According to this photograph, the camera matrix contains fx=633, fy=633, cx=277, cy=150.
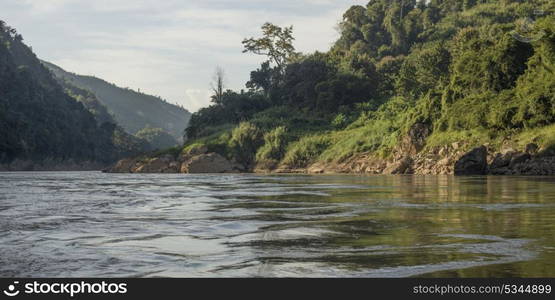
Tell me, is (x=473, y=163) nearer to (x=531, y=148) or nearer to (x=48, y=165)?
(x=531, y=148)

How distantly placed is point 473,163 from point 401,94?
3798cm

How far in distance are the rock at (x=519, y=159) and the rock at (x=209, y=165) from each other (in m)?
46.4

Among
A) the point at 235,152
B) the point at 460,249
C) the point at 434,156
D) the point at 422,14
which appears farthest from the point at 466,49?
the point at 422,14

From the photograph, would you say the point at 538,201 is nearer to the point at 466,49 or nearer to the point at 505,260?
the point at 505,260

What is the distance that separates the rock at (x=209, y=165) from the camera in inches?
3578

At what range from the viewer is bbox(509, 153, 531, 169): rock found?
173 feet

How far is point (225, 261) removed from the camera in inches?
342

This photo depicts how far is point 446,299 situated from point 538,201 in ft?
47.5

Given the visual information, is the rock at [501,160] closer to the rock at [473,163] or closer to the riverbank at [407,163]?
the riverbank at [407,163]

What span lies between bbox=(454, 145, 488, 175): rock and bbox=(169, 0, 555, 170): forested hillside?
3.58 metres

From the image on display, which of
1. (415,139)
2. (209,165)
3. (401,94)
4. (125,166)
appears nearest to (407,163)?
(415,139)

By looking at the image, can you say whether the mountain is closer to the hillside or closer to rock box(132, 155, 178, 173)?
rock box(132, 155, 178, 173)

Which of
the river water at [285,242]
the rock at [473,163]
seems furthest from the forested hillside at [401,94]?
the river water at [285,242]

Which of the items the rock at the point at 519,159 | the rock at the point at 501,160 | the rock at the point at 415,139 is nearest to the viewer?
the rock at the point at 519,159
